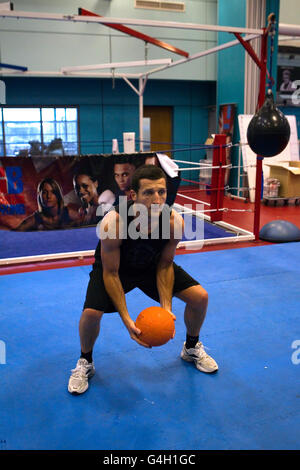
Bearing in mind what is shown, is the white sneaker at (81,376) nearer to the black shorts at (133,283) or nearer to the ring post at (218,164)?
the black shorts at (133,283)

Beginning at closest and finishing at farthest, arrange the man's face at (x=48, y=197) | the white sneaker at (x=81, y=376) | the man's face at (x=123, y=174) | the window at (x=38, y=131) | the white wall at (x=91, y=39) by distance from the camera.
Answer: the white sneaker at (x=81, y=376)
the man's face at (x=48, y=197)
the man's face at (x=123, y=174)
the white wall at (x=91, y=39)
the window at (x=38, y=131)

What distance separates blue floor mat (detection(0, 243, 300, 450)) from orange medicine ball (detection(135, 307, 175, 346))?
391 mm

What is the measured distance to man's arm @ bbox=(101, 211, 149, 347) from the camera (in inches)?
91.9

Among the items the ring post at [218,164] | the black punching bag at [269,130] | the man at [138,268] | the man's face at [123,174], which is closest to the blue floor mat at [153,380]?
the man at [138,268]

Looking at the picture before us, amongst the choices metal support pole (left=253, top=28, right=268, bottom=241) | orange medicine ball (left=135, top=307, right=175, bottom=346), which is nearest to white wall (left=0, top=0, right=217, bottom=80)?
metal support pole (left=253, top=28, right=268, bottom=241)

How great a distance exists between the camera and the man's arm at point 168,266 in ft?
8.12

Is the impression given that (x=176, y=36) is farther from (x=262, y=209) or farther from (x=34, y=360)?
(x=34, y=360)

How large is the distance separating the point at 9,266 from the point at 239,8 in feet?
23.0

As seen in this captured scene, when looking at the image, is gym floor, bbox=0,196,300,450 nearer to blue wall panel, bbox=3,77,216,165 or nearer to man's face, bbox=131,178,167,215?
man's face, bbox=131,178,167,215

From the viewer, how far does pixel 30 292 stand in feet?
13.0

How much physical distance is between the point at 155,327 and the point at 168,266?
0.46 meters

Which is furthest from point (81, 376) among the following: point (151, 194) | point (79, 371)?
point (151, 194)

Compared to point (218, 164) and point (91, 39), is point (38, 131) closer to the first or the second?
point (91, 39)
